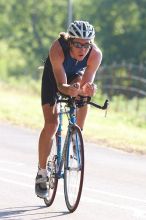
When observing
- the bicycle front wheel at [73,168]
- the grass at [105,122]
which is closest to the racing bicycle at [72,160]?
the bicycle front wheel at [73,168]

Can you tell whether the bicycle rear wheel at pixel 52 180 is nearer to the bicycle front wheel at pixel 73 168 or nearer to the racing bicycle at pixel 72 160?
the racing bicycle at pixel 72 160

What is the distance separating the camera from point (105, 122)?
19.5 meters

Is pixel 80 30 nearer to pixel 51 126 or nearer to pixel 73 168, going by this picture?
pixel 51 126

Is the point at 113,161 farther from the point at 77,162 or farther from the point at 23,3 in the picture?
the point at 23,3

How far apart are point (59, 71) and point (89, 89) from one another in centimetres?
31

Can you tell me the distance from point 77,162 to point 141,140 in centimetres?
793

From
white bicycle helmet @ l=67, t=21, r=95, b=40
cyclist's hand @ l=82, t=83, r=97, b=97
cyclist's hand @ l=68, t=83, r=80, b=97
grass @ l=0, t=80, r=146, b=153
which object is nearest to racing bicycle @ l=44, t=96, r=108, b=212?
cyclist's hand @ l=82, t=83, r=97, b=97

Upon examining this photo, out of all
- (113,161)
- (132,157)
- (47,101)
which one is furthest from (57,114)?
(132,157)

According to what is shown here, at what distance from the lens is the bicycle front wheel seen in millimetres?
7652

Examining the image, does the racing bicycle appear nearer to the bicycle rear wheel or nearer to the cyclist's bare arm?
the bicycle rear wheel

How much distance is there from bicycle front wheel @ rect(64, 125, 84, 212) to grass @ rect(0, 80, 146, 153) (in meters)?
Result: 6.55

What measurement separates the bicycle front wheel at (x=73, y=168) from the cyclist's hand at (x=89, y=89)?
0.33 metres

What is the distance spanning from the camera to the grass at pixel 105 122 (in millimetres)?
15247

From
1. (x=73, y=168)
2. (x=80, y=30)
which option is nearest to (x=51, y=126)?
(x=73, y=168)
